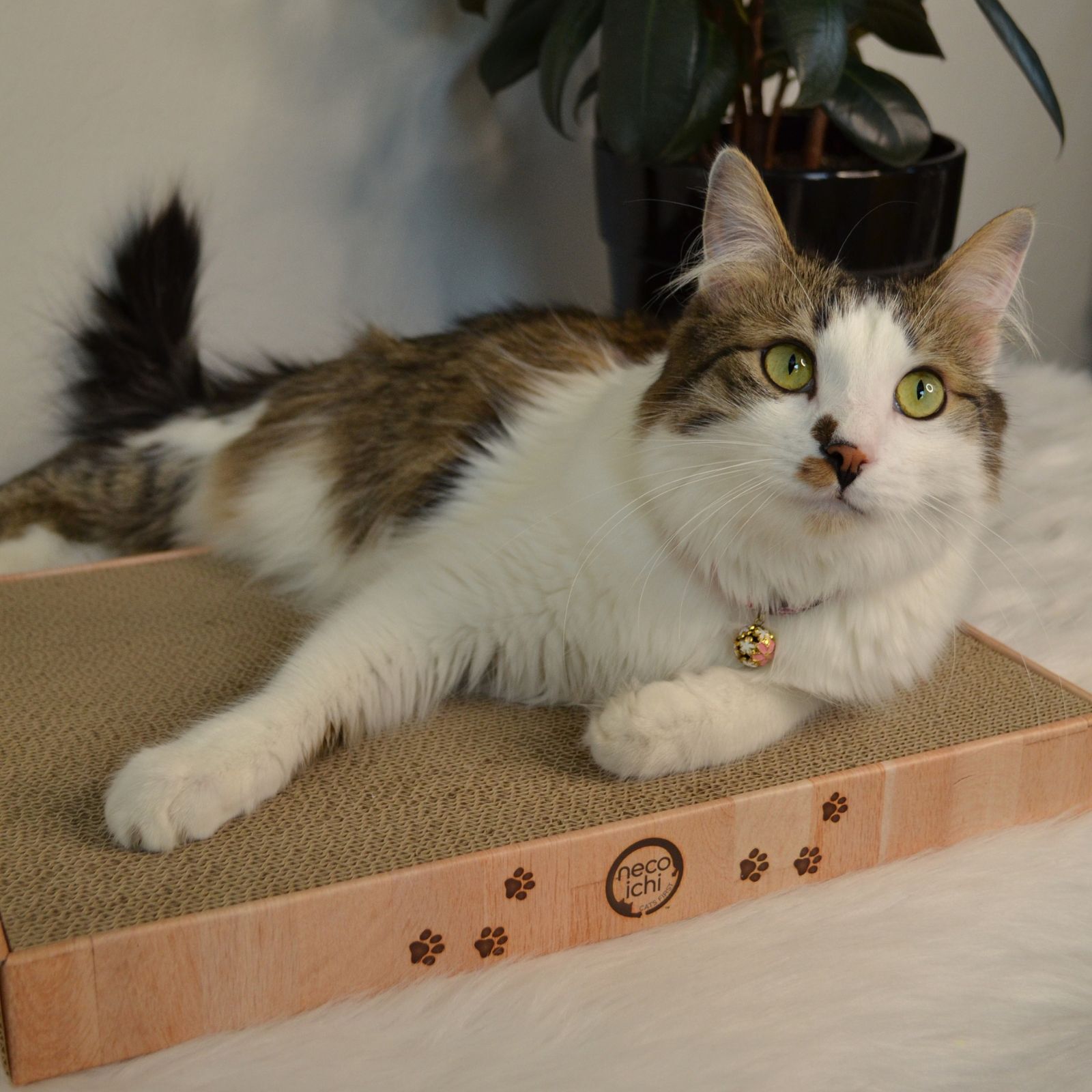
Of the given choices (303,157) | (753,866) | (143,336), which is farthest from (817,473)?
(303,157)

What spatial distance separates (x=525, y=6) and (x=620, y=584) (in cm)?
119

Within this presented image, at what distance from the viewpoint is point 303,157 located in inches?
85.7

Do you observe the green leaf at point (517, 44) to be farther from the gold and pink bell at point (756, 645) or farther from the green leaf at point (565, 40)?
the gold and pink bell at point (756, 645)

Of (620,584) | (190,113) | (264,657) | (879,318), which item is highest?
(190,113)

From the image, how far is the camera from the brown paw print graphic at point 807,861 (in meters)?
1.16

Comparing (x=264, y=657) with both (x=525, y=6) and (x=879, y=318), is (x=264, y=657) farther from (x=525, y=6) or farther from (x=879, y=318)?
(x=525, y=6)

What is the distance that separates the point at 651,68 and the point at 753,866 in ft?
3.49

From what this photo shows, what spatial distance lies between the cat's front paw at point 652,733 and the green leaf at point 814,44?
83cm

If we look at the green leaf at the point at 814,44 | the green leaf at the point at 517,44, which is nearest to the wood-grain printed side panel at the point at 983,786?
the green leaf at the point at 814,44

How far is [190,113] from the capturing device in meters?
2.04

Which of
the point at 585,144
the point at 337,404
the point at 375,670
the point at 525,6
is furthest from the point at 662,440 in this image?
the point at 585,144

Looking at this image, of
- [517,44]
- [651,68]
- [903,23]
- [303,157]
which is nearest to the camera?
[651,68]

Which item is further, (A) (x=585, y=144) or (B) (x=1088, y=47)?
(B) (x=1088, y=47)

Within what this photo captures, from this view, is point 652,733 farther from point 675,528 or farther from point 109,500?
point 109,500
